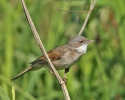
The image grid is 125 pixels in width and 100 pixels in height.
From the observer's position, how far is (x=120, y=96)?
16.6 ft

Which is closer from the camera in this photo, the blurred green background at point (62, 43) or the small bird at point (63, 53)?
the small bird at point (63, 53)

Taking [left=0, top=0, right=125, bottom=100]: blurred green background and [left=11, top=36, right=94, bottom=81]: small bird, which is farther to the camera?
[left=0, top=0, right=125, bottom=100]: blurred green background

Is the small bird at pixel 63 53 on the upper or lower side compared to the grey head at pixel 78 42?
lower

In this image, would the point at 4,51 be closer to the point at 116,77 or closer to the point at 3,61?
the point at 3,61

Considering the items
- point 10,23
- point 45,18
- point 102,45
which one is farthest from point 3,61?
point 45,18

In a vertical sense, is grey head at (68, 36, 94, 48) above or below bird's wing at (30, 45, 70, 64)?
above

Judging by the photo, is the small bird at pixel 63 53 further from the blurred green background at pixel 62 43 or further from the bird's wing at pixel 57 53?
the blurred green background at pixel 62 43

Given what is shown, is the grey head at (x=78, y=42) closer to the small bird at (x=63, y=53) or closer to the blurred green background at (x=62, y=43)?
the small bird at (x=63, y=53)

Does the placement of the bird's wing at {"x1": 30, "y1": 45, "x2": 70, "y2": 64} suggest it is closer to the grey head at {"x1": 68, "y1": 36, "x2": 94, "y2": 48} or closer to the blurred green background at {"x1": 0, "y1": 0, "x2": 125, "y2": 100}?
the grey head at {"x1": 68, "y1": 36, "x2": 94, "y2": 48}

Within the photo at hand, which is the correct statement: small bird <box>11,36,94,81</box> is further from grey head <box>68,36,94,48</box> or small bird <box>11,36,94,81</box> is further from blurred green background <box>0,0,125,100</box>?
blurred green background <box>0,0,125,100</box>

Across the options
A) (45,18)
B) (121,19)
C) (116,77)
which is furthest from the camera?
(45,18)

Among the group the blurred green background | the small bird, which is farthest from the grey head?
the blurred green background

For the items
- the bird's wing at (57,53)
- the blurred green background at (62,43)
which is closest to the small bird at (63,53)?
the bird's wing at (57,53)

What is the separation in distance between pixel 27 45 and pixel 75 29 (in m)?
1.13
